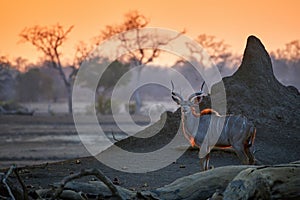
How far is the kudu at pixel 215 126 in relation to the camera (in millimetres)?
9992

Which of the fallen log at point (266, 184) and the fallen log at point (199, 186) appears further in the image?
the fallen log at point (199, 186)

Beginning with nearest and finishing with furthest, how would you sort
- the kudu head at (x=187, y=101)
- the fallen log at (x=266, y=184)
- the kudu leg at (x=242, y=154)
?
the fallen log at (x=266, y=184) → the kudu leg at (x=242, y=154) → the kudu head at (x=187, y=101)

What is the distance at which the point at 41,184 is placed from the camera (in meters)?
9.56

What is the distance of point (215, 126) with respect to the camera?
402 inches

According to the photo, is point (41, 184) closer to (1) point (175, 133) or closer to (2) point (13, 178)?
(2) point (13, 178)

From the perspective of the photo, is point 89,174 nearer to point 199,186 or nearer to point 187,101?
point 199,186

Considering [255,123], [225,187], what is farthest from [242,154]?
[255,123]

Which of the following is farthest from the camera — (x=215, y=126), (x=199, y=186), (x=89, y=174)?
(x=215, y=126)

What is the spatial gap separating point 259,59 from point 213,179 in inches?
257

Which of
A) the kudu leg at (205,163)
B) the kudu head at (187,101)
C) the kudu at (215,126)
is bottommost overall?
the kudu leg at (205,163)

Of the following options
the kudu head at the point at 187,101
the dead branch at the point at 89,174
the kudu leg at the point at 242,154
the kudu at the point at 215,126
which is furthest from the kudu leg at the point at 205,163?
the dead branch at the point at 89,174

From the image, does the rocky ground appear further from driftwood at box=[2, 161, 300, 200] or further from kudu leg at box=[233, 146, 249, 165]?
driftwood at box=[2, 161, 300, 200]

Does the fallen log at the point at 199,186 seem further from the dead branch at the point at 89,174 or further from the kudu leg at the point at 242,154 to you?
the kudu leg at the point at 242,154

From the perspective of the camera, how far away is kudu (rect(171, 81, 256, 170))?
9992 millimetres
